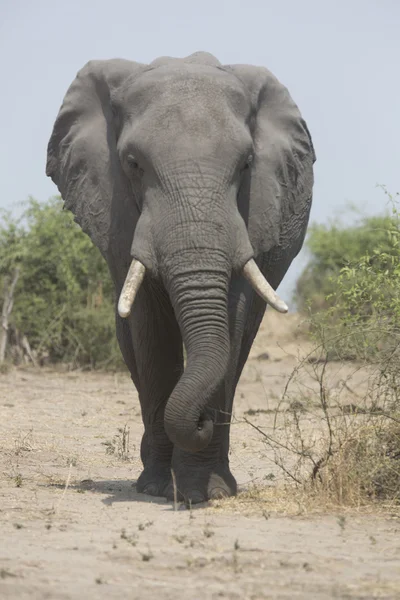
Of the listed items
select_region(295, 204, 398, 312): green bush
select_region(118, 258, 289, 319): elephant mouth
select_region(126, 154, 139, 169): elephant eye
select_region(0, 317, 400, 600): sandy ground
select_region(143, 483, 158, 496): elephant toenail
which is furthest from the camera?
select_region(295, 204, 398, 312): green bush

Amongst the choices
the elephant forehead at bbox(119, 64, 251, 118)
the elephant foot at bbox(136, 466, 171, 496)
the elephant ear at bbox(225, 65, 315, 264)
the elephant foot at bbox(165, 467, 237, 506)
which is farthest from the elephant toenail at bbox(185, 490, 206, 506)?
the elephant forehead at bbox(119, 64, 251, 118)

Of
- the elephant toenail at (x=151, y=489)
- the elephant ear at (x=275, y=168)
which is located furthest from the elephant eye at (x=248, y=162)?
the elephant toenail at (x=151, y=489)

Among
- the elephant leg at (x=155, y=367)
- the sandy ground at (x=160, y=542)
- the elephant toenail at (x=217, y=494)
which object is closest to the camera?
the sandy ground at (x=160, y=542)

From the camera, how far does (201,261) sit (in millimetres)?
6551

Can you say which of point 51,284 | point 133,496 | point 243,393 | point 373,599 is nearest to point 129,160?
point 133,496

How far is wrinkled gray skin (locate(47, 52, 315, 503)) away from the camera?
21.7ft

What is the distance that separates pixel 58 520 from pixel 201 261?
1.54 metres

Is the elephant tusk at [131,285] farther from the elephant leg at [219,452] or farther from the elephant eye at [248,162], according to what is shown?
the elephant eye at [248,162]

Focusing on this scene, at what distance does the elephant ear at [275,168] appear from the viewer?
7375 millimetres

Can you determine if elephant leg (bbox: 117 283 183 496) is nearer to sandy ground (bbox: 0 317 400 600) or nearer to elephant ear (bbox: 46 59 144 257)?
sandy ground (bbox: 0 317 400 600)

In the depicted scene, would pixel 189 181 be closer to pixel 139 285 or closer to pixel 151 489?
pixel 139 285

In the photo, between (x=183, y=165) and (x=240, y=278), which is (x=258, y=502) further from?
(x=183, y=165)

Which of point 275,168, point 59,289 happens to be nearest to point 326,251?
point 59,289

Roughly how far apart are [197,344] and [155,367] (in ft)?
3.28
